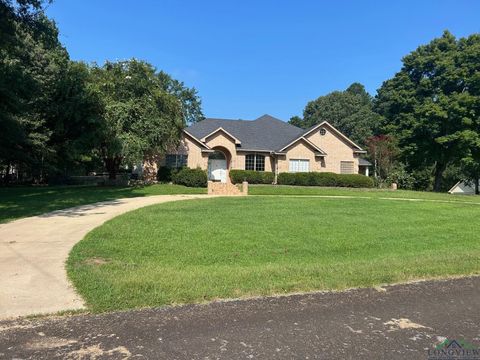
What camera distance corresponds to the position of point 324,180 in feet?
109

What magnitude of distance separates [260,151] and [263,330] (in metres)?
32.0

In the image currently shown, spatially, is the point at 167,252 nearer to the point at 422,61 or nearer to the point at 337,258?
the point at 337,258

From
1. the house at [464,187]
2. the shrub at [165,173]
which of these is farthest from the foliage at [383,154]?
the shrub at [165,173]

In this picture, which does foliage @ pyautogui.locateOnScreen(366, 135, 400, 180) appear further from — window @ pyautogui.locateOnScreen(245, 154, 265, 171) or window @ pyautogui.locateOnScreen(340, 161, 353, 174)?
window @ pyautogui.locateOnScreen(245, 154, 265, 171)

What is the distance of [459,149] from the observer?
37406mm

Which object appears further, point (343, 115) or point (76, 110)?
point (343, 115)

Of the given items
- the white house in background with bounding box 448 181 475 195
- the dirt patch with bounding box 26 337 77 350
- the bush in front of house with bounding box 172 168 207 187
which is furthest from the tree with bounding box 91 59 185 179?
the white house in background with bounding box 448 181 475 195

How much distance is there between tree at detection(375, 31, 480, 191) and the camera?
37781 millimetres

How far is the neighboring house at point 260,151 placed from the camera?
1342 inches

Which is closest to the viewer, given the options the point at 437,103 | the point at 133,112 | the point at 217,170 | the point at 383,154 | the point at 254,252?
the point at 254,252

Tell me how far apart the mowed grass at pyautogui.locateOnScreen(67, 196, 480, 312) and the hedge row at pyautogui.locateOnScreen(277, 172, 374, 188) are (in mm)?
16555

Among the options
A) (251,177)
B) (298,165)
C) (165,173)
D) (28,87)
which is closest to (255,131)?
(298,165)

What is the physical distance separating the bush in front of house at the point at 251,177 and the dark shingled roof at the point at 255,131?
3.15m

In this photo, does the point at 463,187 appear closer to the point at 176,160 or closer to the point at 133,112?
the point at 176,160
